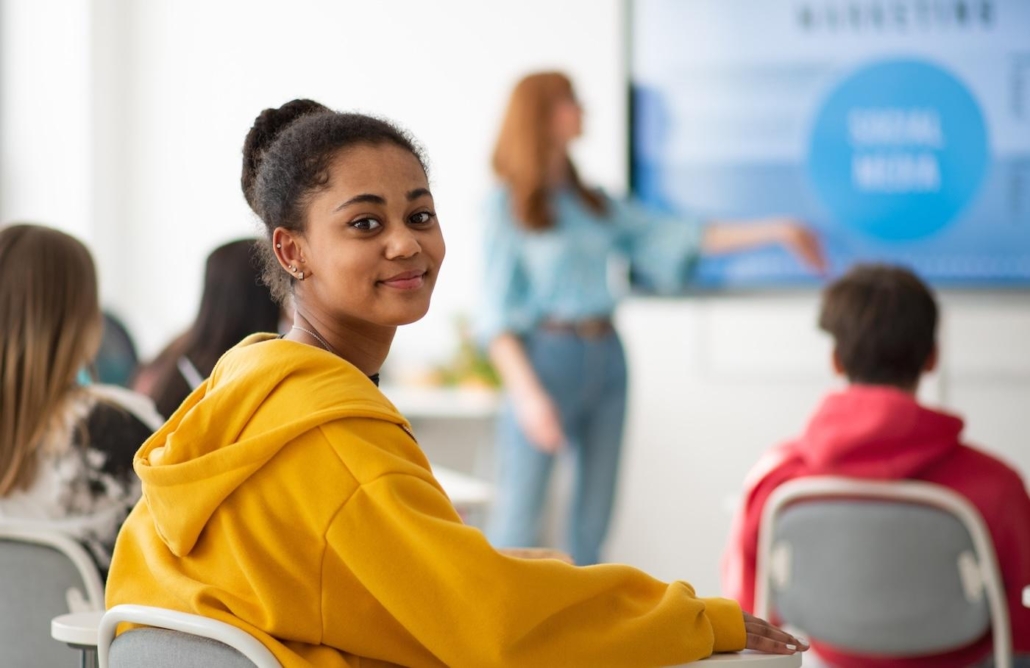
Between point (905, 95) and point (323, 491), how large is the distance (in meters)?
3.48

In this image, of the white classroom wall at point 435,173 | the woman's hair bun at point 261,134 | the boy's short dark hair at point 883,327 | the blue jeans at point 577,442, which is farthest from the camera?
the white classroom wall at point 435,173

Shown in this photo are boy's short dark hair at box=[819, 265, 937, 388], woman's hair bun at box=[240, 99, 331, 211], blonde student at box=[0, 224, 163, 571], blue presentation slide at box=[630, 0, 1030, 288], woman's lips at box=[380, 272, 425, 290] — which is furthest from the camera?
blue presentation slide at box=[630, 0, 1030, 288]

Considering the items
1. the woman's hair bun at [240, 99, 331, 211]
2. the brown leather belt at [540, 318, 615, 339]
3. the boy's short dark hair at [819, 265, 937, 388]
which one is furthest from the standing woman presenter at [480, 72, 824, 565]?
the woman's hair bun at [240, 99, 331, 211]

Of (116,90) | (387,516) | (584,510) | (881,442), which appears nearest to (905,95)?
(584,510)

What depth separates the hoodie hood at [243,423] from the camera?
1155 mm

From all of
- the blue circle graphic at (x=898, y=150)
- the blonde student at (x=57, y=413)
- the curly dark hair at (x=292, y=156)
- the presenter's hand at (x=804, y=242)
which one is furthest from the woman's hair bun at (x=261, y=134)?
the blue circle graphic at (x=898, y=150)

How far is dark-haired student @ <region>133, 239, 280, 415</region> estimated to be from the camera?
2438 mm

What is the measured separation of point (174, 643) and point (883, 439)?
1.34 meters

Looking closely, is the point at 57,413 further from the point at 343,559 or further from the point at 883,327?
the point at 883,327

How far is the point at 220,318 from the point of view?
246cm

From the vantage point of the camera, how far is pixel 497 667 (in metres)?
1.13

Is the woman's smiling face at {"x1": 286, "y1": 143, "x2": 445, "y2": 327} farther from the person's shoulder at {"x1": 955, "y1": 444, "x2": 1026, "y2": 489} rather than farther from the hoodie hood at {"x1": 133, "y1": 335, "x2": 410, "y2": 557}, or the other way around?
the person's shoulder at {"x1": 955, "y1": 444, "x2": 1026, "y2": 489}

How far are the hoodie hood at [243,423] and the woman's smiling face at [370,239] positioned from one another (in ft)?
0.45

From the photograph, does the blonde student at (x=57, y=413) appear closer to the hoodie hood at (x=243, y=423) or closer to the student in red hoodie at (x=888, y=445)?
the hoodie hood at (x=243, y=423)
